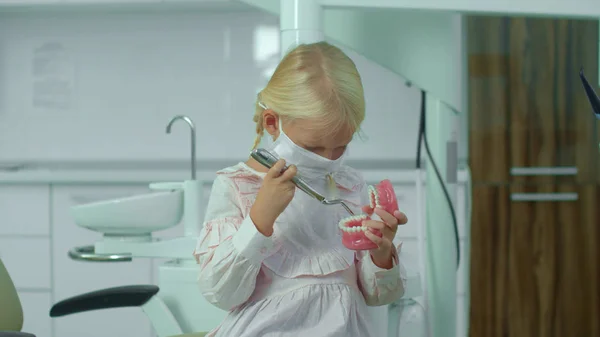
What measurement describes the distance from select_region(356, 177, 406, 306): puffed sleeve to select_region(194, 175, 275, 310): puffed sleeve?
0.12 metres

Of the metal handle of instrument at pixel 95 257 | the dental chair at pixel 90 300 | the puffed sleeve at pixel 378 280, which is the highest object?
the puffed sleeve at pixel 378 280

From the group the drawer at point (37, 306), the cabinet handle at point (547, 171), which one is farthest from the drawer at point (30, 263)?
the cabinet handle at point (547, 171)

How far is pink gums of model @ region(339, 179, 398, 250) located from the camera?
667mm

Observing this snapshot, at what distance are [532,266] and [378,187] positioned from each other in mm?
1865

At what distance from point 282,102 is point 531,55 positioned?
1.88 metres

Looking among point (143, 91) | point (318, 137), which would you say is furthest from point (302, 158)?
point (143, 91)

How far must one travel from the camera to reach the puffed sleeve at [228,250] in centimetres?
70

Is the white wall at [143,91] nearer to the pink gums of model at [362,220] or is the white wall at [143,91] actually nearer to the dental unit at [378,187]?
the dental unit at [378,187]

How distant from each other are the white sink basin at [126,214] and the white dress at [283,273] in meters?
0.43

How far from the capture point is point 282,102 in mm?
732

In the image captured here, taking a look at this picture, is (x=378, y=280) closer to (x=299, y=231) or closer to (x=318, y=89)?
(x=299, y=231)

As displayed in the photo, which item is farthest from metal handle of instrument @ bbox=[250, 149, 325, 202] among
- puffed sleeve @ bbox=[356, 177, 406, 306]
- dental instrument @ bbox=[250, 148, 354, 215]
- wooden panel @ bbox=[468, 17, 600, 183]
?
wooden panel @ bbox=[468, 17, 600, 183]

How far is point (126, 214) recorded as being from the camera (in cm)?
117

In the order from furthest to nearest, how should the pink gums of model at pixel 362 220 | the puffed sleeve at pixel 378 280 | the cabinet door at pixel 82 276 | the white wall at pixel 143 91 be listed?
the white wall at pixel 143 91 < the cabinet door at pixel 82 276 < the puffed sleeve at pixel 378 280 < the pink gums of model at pixel 362 220
